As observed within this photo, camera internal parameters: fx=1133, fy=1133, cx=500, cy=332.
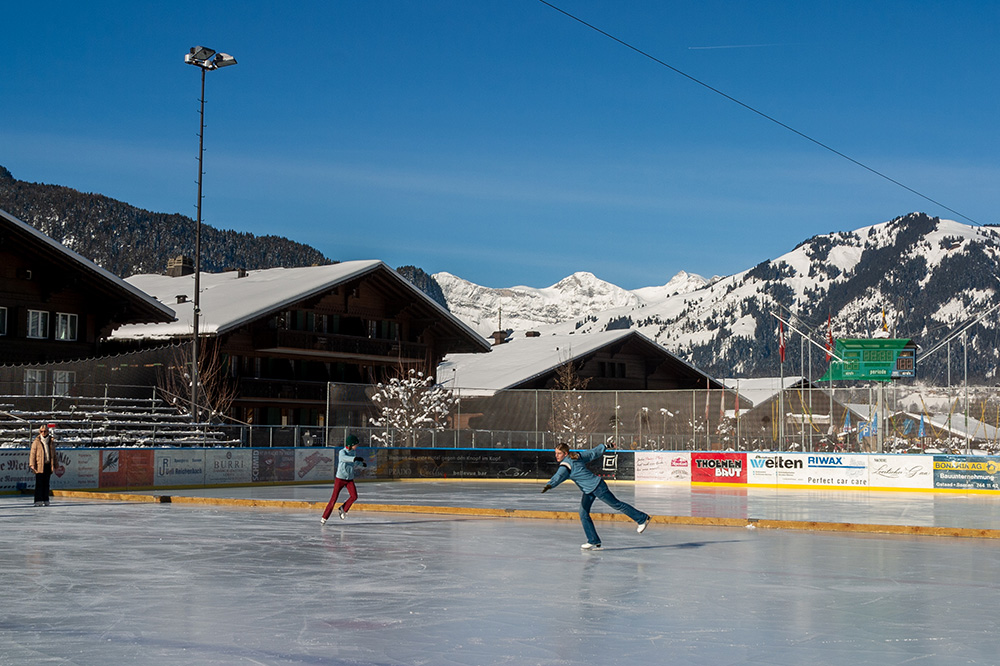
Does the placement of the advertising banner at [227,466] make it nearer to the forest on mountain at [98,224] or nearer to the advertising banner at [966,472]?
the advertising banner at [966,472]

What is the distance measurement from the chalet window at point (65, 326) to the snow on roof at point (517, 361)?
2144 cm

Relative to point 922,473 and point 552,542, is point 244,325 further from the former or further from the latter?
point 552,542

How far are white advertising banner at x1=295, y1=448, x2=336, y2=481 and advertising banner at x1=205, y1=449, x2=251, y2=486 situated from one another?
2.50m

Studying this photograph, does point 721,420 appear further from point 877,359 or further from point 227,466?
point 227,466

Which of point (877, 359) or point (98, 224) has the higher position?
point (98, 224)

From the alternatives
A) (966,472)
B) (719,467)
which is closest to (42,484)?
(719,467)

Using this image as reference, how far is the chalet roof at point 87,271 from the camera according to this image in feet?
138

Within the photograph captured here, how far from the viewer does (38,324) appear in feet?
145

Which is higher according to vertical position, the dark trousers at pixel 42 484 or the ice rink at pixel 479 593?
the dark trousers at pixel 42 484

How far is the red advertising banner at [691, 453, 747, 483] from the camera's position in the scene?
1574 inches

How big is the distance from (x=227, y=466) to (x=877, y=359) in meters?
25.6

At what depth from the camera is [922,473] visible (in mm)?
36875

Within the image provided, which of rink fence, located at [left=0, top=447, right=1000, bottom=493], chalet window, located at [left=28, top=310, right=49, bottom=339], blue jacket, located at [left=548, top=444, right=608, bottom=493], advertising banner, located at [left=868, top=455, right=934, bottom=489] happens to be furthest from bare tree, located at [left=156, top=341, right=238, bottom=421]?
blue jacket, located at [left=548, top=444, right=608, bottom=493]

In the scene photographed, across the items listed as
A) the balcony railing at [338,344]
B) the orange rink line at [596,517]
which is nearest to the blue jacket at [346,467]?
the orange rink line at [596,517]
